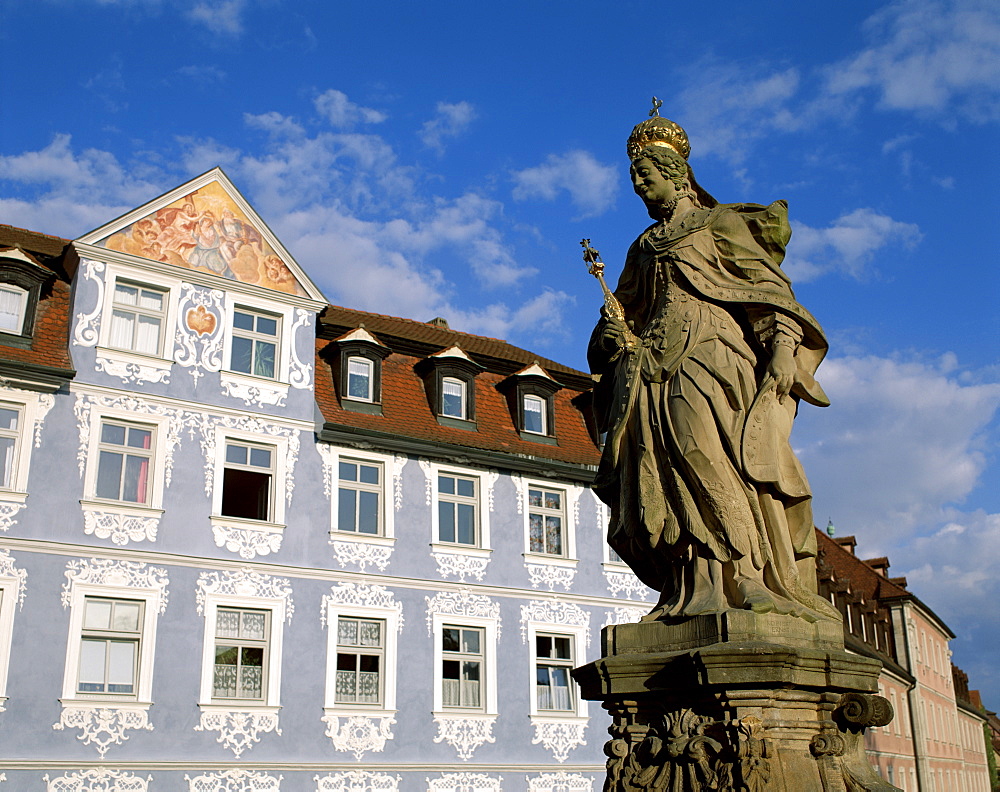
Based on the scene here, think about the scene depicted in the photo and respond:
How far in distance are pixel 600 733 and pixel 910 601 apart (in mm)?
25955

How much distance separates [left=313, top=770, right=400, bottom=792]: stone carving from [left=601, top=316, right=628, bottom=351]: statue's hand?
1594 centimetres

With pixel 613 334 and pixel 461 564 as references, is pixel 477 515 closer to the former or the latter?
pixel 461 564


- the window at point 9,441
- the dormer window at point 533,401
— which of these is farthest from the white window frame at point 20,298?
the dormer window at point 533,401

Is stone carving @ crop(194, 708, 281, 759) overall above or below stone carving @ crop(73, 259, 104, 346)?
below

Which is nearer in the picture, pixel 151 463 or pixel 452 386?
pixel 151 463

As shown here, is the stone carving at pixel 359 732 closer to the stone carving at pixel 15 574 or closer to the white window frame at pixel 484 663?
the white window frame at pixel 484 663

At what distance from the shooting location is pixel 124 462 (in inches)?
768

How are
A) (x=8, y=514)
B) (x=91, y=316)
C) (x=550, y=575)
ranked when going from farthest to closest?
1. (x=550, y=575)
2. (x=91, y=316)
3. (x=8, y=514)

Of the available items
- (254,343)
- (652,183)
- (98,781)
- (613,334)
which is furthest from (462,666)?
(652,183)

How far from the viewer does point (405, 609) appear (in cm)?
2159

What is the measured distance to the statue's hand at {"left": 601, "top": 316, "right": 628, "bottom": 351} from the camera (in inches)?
232

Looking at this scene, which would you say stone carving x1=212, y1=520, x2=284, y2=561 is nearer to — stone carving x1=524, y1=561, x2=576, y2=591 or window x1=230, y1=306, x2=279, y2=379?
window x1=230, y1=306, x2=279, y2=379

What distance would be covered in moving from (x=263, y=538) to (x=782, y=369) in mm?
16326

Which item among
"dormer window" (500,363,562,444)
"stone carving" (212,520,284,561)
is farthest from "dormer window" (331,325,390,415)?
"dormer window" (500,363,562,444)
